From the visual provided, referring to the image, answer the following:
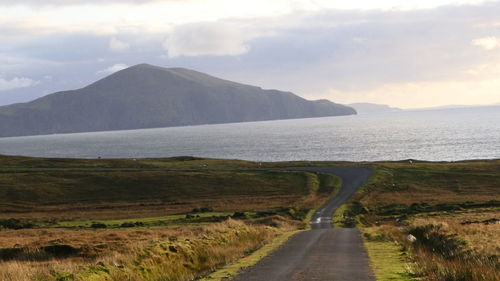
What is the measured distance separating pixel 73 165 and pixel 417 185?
7292cm

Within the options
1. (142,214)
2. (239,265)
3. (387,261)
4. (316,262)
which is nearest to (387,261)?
(387,261)

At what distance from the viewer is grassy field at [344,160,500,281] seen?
69.7ft

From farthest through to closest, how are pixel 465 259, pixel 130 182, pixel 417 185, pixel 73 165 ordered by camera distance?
pixel 73 165 < pixel 130 182 < pixel 417 185 < pixel 465 259

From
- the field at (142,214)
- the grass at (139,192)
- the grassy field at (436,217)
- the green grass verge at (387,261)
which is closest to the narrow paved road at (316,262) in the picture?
the green grass verge at (387,261)

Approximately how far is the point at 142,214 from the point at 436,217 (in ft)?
118

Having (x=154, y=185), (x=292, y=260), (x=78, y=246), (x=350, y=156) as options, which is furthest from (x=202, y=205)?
(x=350, y=156)

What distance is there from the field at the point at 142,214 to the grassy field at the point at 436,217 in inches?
291

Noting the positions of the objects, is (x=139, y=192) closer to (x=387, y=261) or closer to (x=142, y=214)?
(x=142, y=214)

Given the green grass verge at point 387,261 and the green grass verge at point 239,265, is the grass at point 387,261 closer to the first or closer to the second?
the green grass verge at point 387,261

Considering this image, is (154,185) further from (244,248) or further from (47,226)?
(244,248)

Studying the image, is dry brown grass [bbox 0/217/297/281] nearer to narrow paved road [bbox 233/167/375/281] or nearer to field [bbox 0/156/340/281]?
field [bbox 0/156/340/281]

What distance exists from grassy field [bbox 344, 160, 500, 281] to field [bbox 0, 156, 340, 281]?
24.2 feet

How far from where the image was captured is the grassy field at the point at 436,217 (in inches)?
837

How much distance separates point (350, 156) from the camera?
19475cm
